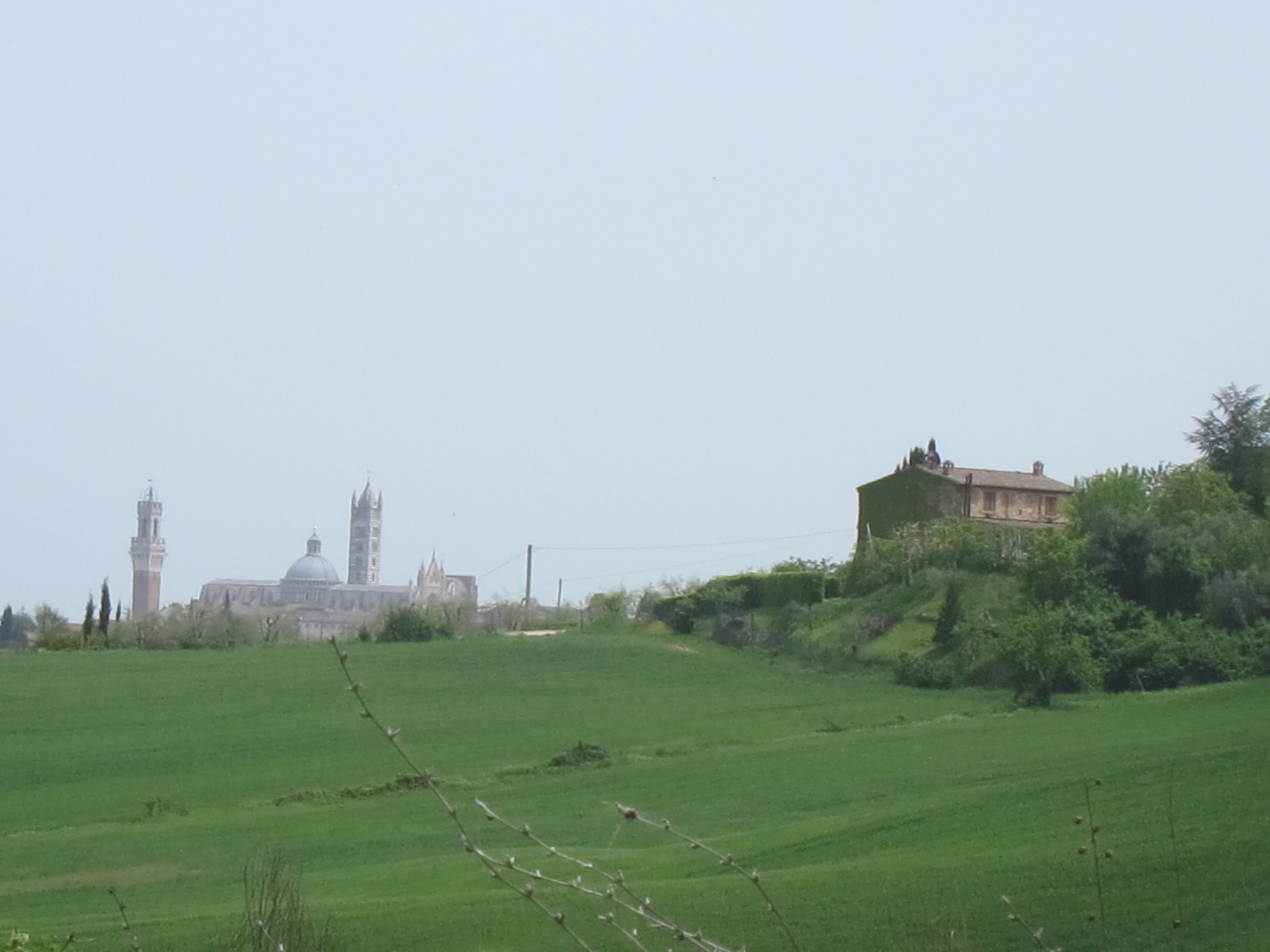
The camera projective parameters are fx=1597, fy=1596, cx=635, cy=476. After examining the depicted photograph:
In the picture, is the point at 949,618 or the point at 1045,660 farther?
the point at 949,618

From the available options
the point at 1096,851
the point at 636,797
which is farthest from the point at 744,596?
the point at 1096,851

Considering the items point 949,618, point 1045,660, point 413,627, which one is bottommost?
point 1045,660

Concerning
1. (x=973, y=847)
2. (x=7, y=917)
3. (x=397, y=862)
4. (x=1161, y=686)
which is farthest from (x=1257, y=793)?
(x=1161, y=686)

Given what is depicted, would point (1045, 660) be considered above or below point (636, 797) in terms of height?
above

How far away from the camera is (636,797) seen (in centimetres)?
3441

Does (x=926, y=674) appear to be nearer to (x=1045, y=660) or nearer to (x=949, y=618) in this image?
(x=949, y=618)

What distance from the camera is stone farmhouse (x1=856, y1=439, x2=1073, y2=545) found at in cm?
7625

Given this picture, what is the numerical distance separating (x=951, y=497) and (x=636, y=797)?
4474cm

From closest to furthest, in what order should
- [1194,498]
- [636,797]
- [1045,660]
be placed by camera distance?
[636,797] → [1045,660] → [1194,498]

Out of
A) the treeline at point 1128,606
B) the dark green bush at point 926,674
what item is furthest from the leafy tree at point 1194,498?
the dark green bush at point 926,674

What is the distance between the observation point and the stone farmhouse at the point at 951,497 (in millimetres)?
76250

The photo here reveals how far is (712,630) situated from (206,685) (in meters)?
23.2

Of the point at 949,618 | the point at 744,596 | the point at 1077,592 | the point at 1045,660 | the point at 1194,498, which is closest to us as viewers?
the point at 1045,660

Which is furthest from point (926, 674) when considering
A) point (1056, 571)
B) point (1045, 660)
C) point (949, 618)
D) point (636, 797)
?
point (636, 797)
